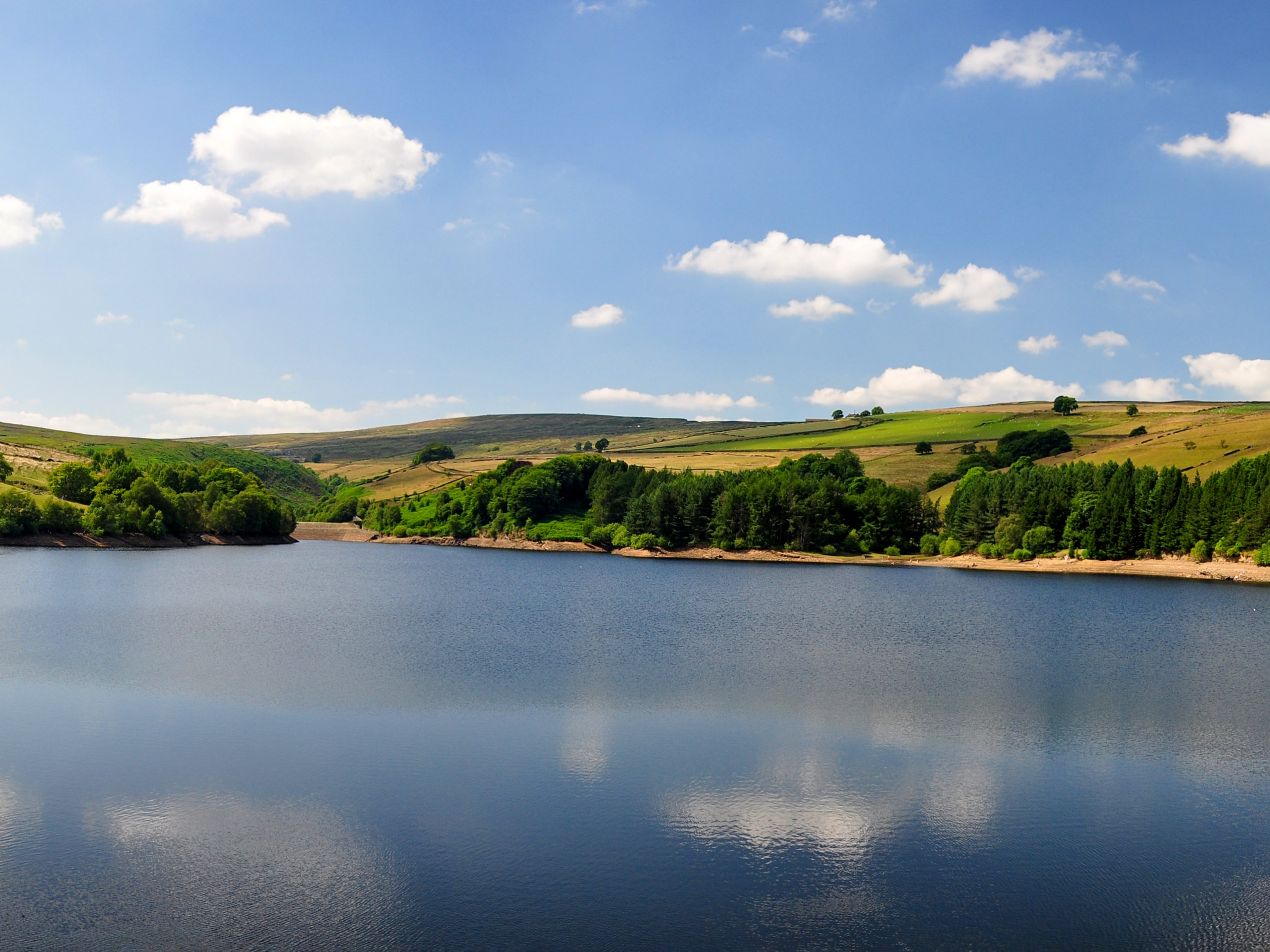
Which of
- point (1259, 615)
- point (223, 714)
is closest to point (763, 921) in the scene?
point (223, 714)

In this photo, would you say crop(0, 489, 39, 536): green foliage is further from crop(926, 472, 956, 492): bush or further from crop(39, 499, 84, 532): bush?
crop(926, 472, 956, 492): bush

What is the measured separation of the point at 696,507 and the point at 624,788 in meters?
104

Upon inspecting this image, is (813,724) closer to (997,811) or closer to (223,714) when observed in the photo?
(997,811)

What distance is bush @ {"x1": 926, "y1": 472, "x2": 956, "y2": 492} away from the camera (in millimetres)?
141375

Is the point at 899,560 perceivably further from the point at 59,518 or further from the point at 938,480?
the point at 59,518

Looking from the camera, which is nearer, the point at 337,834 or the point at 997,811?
the point at 337,834

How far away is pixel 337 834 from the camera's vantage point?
20781 millimetres

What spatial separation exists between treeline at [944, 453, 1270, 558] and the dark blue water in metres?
53.1

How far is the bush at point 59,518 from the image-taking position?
11300 cm

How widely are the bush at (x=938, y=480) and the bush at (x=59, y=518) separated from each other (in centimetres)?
11706

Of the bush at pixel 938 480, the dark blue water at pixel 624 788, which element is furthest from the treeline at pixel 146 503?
the bush at pixel 938 480

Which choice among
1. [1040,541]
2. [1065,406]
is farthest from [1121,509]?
[1065,406]

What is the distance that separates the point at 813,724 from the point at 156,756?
65.8 ft

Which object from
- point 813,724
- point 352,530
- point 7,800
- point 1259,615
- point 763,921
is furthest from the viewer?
point 352,530
